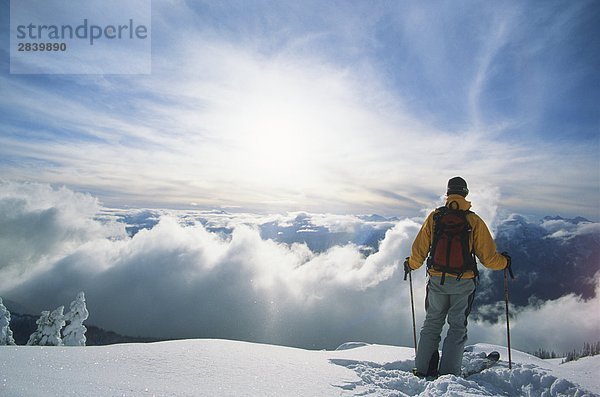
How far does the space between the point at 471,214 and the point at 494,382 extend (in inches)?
109

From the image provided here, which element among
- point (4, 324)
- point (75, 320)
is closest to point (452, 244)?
point (4, 324)

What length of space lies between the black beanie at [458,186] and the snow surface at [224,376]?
3.01 meters

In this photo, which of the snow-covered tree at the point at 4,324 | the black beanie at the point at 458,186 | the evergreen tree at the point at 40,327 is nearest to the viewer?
the black beanie at the point at 458,186

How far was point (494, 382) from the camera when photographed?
5.05 meters

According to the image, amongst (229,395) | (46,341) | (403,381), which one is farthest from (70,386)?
(46,341)

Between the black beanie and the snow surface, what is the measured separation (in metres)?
3.01

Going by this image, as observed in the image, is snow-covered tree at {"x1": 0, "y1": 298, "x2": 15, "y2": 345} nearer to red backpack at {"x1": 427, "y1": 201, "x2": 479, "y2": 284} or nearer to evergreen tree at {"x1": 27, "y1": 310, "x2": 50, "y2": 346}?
evergreen tree at {"x1": 27, "y1": 310, "x2": 50, "y2": 346}

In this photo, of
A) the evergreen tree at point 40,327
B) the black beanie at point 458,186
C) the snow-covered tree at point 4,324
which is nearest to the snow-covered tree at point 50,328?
the evergreen tree at point 40,327

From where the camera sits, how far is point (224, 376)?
3873 millimetres

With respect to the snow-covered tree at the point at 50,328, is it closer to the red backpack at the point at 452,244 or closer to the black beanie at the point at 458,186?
the red backpack at the point at 452,244

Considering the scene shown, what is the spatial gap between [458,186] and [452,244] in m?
1.06

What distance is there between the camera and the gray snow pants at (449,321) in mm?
5355

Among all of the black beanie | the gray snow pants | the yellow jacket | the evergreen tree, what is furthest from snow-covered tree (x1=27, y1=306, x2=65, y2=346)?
the black beanie

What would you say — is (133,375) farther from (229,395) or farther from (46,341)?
(46,341)
